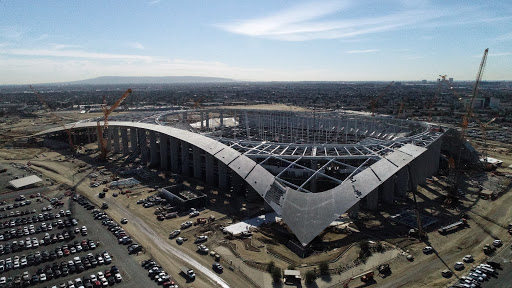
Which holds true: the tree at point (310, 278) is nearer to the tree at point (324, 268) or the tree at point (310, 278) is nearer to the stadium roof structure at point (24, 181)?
the tree at point (324, 268)

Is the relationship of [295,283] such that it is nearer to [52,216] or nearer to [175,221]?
[175,221]

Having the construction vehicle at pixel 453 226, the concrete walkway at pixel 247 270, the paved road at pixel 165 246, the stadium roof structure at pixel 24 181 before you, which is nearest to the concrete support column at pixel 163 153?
the paved road at pixel 165 246

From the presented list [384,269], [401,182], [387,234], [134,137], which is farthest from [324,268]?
[134,137]

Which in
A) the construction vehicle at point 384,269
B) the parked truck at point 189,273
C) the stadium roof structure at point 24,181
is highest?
the construction vehicle at point 384,269

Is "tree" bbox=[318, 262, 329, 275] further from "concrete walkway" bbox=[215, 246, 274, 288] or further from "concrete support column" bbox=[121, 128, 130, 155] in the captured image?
"concrete support column" bbox=[121, 128, 130, 155]

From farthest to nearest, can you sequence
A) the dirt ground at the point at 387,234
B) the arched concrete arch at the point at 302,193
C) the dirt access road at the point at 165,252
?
1. the arched concrete arch at the point at 302,193
2. the dirt ground at the point at 387,234
3. the dirt access road at the point at 165,252

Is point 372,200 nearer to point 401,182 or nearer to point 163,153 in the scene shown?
point 401,182

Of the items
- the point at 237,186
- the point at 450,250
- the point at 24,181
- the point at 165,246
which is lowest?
the point at 24,181
